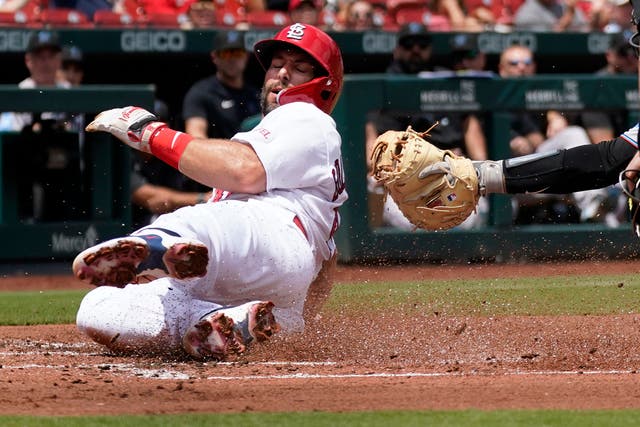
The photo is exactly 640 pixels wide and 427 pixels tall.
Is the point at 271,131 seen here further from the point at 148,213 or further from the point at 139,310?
the point at 148,213

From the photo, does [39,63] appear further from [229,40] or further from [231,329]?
[231,329]

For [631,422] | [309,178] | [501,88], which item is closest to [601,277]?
[501,88]

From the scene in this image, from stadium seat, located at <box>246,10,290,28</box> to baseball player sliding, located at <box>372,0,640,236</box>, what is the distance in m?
5.17

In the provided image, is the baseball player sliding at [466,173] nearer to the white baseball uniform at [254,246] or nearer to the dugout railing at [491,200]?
the white baseball uniform at [254,246]

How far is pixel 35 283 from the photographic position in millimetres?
8898

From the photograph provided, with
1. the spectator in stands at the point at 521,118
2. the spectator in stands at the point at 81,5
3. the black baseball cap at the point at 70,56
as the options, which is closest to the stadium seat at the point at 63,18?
the spectator in stands at the point at 81,5

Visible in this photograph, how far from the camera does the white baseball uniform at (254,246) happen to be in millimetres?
4574

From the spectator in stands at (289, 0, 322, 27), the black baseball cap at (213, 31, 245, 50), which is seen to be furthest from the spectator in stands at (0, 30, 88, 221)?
the spectator in stands at (289, 0, 322, 27)

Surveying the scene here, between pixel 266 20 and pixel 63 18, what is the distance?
171cm

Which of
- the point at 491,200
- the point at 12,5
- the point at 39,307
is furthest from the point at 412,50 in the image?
the point at 39,307

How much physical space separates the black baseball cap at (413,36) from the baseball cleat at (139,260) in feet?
19.6

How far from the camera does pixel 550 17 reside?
11.8 m

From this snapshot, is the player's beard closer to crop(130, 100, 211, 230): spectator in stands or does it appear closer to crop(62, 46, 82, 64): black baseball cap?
crop(130, 100, 211, 230): spectator in stands

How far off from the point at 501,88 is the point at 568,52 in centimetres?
154
